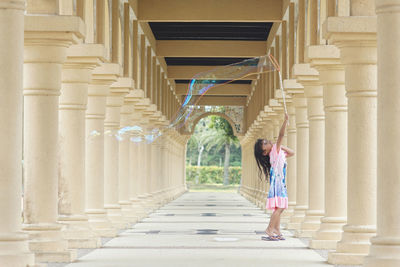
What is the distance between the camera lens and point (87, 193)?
20359 mm

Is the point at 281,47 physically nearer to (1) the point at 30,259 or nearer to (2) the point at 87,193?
(2) the point at 87,193

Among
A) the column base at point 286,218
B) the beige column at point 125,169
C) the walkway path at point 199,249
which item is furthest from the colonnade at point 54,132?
the column base at point 286,218

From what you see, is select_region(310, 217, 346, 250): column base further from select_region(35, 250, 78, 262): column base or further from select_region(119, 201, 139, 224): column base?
select_region(119, 201, 139, 224): column base

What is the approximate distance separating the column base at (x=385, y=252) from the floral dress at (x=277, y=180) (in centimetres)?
677

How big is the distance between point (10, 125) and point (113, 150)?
12.6 m

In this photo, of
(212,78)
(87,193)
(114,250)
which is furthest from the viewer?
(87,193)

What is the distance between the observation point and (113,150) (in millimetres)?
23797

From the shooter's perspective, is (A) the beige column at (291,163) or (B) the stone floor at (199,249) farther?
(A) the beige column at (291,163)

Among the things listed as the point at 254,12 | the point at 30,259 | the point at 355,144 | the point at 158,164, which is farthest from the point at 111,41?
the point at 158,164

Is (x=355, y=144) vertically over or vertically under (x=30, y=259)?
over

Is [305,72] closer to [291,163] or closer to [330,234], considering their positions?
[330,234]

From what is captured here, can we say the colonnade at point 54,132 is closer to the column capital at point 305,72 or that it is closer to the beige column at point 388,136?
the column capital at point 305,72

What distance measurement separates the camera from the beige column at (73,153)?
17.5 metres

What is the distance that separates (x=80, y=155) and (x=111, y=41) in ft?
21.3
